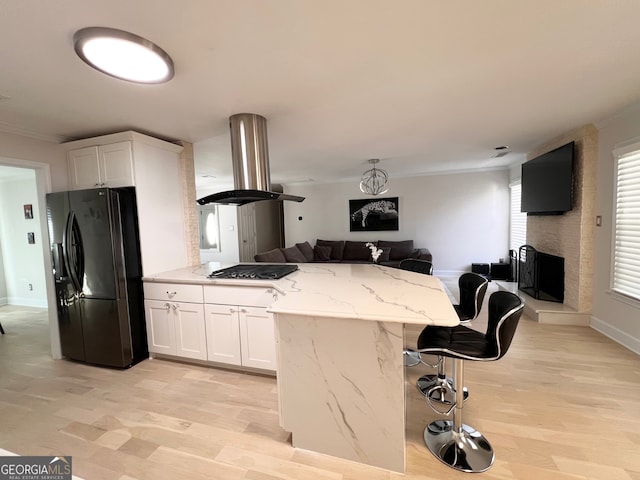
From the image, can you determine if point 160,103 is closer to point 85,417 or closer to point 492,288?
point 85,417

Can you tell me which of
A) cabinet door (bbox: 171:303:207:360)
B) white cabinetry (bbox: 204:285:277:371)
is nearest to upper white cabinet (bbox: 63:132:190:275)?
cabinet door (bbox: 171:303:207:360)

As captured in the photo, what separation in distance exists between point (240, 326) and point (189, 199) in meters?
1.81

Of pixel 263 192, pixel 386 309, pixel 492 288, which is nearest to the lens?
pixel 386 309

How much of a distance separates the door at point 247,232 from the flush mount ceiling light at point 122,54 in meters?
5.92

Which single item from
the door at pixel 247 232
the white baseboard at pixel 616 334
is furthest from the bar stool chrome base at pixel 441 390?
the door at pixel 247 232

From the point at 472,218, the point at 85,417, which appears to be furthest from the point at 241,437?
the point at 472,218

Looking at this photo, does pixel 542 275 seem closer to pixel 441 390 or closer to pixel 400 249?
pixel 400 249

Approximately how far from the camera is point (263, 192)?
2426mm

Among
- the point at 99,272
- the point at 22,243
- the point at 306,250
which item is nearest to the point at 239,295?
the point at 99,272

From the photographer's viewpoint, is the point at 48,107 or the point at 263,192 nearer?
the point at 48,107

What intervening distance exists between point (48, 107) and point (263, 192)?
1.82 m

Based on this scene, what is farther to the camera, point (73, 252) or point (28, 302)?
point (28, 302)

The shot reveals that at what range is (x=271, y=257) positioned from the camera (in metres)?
5.21

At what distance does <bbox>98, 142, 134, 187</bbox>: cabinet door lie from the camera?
2.68m
